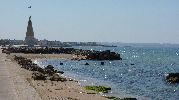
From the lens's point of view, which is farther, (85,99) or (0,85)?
(0,85)

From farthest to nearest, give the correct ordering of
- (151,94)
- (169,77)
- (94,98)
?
(169,77) < (151,94) < (94,98)

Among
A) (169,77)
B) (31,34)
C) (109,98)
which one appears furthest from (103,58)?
(109,98)

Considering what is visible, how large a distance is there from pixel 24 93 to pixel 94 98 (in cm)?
535

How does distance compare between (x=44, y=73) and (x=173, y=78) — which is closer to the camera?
(x=44, y=73)

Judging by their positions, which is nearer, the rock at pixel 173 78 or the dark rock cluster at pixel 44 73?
the dark rock cluster at pixel 44 73

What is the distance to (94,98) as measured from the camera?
31031mm

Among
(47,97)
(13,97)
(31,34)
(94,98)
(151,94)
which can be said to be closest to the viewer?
(13,97)

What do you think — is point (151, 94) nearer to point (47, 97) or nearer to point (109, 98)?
point (109, 98)

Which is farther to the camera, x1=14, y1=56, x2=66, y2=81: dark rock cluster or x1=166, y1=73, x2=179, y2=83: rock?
x1=166, y1=73, x2=179, y2=83: rock

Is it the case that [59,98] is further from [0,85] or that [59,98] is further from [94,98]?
[0,85]

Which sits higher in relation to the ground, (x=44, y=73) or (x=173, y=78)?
(x=44, y=73)

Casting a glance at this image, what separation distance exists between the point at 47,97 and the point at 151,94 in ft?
46.3

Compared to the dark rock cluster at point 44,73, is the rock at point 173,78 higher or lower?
lower

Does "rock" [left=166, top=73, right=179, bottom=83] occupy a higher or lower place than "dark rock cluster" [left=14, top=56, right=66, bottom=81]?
lower
